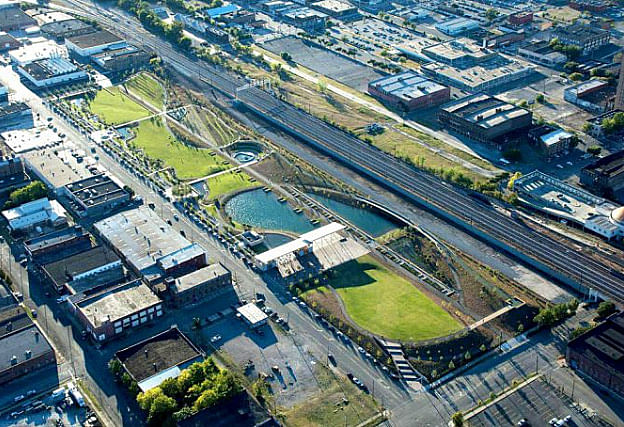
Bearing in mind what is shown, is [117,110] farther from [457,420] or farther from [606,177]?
[457,420]

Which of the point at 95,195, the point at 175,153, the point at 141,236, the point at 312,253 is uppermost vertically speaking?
the point at 312,253

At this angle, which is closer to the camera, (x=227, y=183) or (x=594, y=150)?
(x=227, y=183)

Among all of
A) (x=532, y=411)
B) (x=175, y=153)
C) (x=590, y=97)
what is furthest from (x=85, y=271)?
(x=590, y=97)

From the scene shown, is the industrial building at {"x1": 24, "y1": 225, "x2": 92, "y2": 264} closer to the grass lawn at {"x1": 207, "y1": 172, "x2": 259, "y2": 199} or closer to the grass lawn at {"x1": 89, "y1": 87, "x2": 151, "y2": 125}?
the grass lawn at {"x1": 207, "y1": 172, "x2": 259, "y2": 199}

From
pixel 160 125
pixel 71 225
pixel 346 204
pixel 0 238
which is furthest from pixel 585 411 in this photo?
pixel 160 125

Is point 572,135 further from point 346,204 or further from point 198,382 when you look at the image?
point 198,382

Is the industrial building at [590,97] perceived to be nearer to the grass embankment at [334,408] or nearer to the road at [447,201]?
the road at [447,201]
